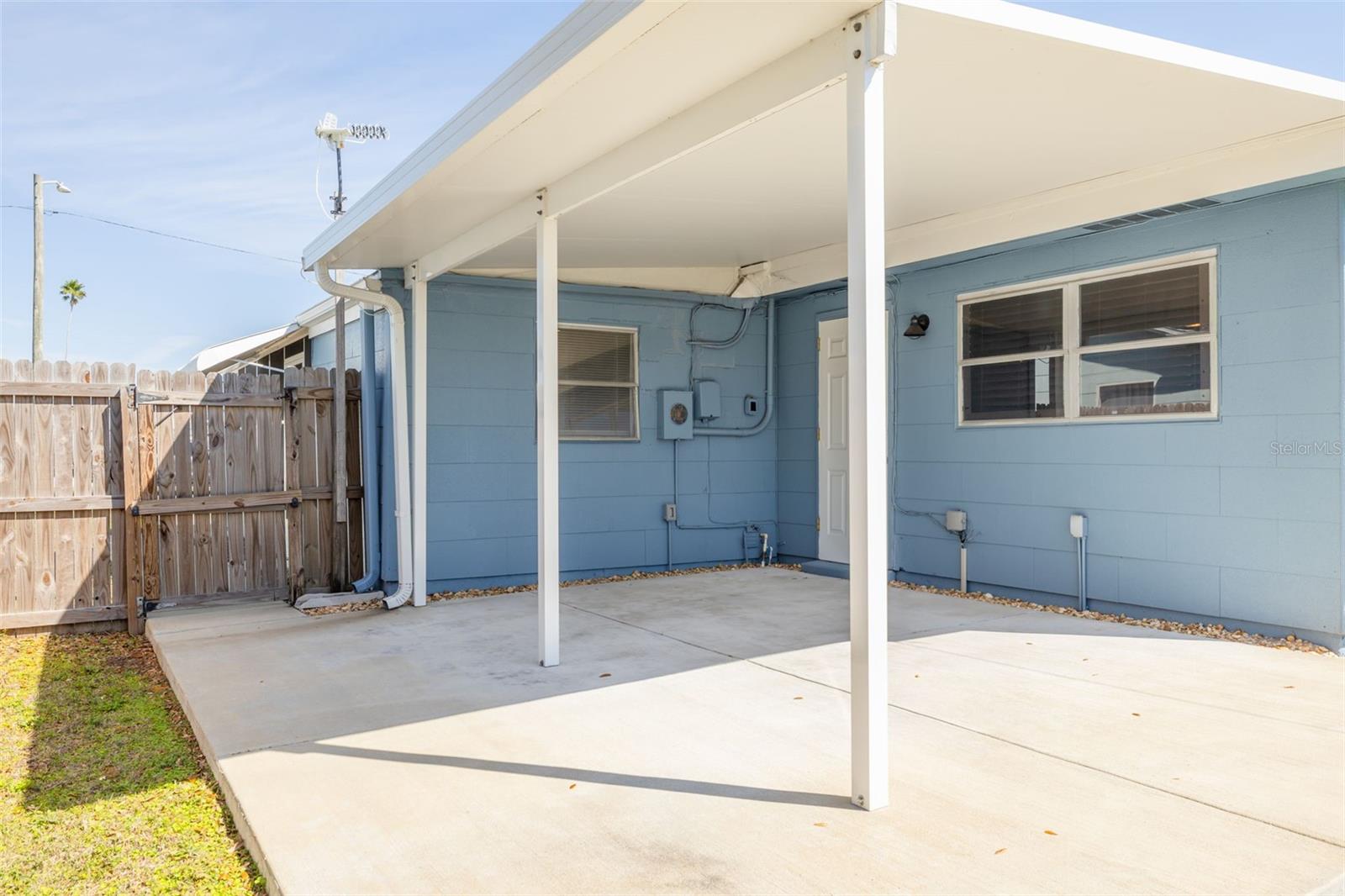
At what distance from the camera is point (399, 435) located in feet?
21.2

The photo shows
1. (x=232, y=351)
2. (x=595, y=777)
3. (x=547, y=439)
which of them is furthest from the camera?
(x=232, y=351)

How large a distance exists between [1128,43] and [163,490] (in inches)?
245

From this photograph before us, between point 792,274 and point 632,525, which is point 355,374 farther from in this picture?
point 792,274

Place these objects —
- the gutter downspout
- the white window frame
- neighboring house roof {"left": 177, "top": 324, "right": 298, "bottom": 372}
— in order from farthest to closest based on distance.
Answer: neighboring house roof {"left": 177, "top": 324, "right": 298, "bottom": 372}, the gutter downspout, the white window frame

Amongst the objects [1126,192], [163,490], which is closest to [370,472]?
[163,490]

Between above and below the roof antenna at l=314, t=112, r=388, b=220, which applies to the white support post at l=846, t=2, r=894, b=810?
below

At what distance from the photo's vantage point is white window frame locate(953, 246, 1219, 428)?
5301 mm

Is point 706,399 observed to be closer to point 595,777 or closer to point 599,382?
point 599,382

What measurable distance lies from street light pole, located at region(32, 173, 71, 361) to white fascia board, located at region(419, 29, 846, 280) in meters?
12.2

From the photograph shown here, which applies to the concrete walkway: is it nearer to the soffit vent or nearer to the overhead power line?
the soffit vent

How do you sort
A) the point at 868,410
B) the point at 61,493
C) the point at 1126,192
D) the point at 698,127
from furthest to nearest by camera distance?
1. the point at 61,493
2. the point at 1126,192
3. the point at 698,127
4. the point at 868,410

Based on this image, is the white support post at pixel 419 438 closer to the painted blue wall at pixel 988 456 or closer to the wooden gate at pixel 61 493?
the painted blue wall at pixel 988 456

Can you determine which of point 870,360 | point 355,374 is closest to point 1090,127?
point 870,360

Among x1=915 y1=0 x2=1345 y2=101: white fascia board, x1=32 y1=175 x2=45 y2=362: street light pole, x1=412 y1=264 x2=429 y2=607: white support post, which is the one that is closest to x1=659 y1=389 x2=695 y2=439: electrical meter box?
x1=412 y1=264 x2=429 y2=607: white support post
